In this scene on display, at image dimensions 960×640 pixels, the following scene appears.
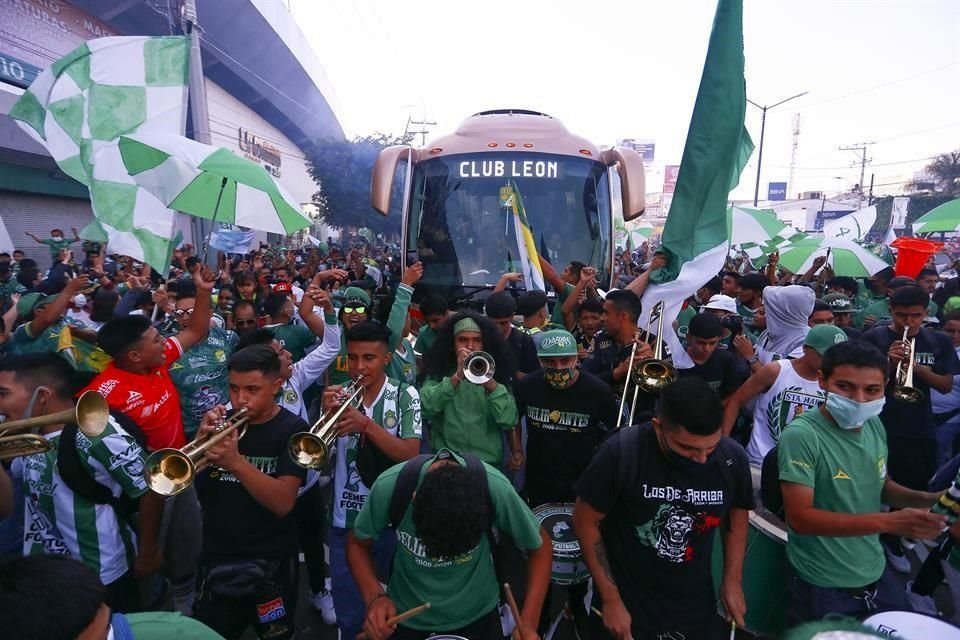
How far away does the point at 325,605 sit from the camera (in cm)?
364

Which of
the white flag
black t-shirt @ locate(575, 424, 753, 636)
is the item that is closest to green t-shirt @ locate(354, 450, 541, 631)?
black t-shirt @ locate(575, 424, 753, 636)

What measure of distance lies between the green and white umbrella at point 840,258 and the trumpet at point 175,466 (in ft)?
28.4

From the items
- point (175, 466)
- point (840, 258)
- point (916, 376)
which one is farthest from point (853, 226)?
point (175, 466)

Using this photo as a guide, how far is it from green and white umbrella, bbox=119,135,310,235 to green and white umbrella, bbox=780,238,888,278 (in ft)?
24.6

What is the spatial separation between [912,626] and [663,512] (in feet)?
2.87

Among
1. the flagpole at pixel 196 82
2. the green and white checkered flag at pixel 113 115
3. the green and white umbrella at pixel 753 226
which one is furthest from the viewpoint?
the flagpole at pixel 196 82

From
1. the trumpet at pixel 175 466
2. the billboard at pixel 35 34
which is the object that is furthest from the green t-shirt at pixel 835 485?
the billboard at pixel 35 34

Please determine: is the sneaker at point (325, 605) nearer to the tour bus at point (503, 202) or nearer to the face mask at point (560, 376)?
the face mask at point (560, 376)

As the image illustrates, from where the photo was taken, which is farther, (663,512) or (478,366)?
(478,366)

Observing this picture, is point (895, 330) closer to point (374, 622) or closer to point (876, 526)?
point (876, 526)

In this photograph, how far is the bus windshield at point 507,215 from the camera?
6809mm

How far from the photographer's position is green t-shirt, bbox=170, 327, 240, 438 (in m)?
4.19

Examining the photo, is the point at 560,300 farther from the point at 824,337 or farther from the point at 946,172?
the point at 946,172

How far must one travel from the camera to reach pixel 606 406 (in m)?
3.37
